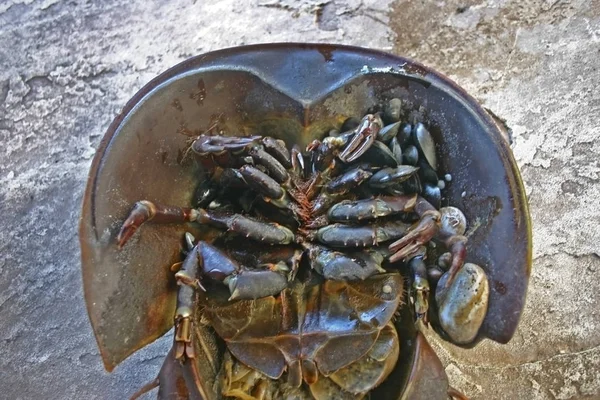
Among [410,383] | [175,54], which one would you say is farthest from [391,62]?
[175,54]

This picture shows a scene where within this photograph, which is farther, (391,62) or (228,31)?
(228,31)

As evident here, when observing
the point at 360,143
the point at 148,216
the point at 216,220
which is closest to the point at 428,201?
the point at 360,143

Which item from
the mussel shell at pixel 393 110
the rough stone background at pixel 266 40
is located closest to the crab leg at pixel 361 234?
the mussel shell at pixel 393 110

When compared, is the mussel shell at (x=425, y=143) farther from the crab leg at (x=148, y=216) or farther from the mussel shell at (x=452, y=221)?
the crab leg at (x=148, y=216)

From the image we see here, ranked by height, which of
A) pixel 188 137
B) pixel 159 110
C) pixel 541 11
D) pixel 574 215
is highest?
pixel 159 110

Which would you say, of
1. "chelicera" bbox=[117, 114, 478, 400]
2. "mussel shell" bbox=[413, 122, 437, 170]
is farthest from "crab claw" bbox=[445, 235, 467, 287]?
"mussel shell" bbox=[413, 122, 437, 170]

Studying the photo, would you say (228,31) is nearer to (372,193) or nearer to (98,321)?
(372,193)

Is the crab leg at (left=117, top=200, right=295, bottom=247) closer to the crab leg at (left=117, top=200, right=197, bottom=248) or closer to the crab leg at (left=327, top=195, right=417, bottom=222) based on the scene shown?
the crab leg at (left=117, top=200, right=197, bottom=248)
